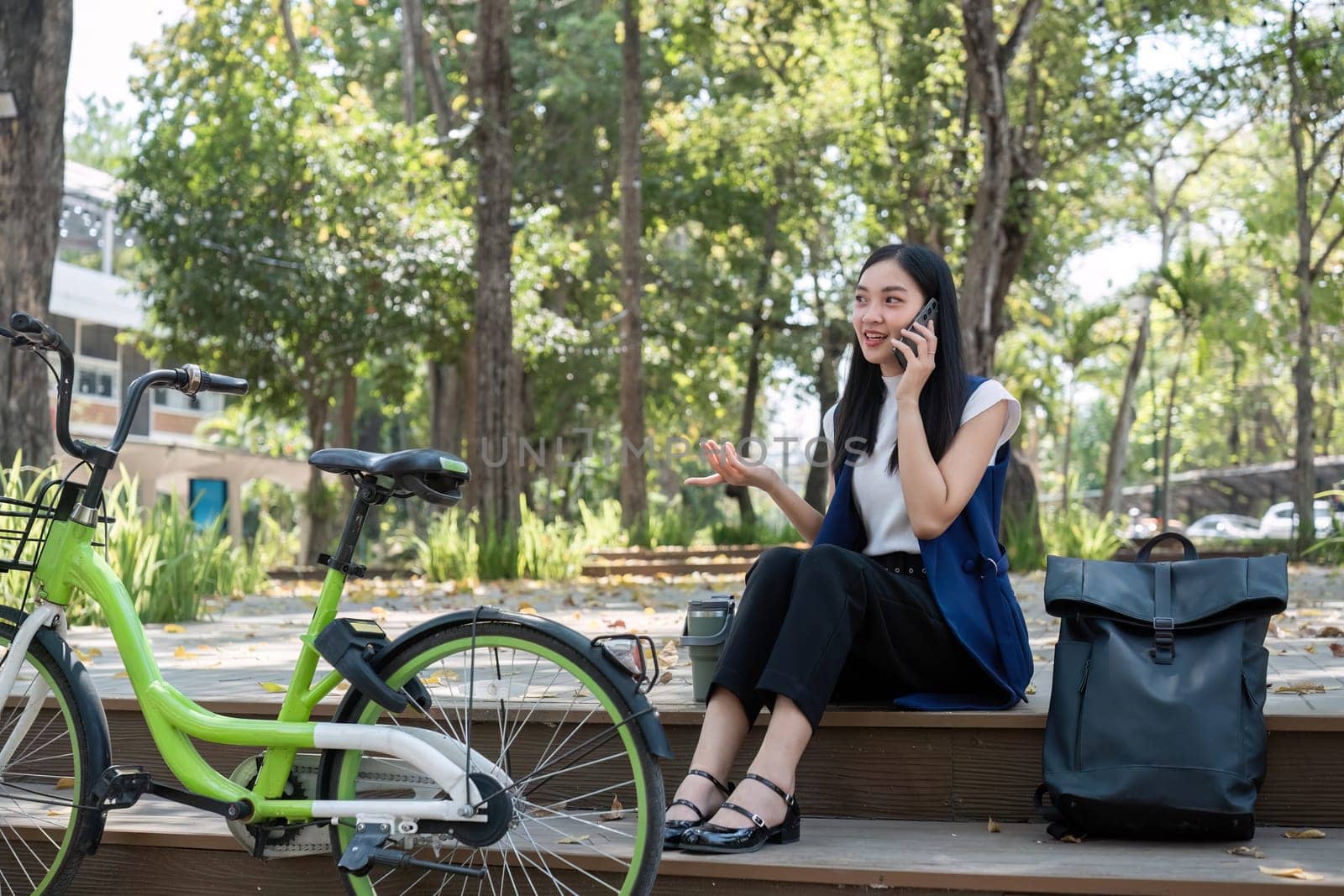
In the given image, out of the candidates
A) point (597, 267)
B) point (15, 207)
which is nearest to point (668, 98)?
point (597, 267)

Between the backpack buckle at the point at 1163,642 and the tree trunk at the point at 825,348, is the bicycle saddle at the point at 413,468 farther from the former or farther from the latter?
the tree trunk at the point at 825,348

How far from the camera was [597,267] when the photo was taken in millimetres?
25391

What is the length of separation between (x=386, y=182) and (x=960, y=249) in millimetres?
7881

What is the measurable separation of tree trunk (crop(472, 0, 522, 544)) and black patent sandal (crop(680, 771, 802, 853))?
361 inches

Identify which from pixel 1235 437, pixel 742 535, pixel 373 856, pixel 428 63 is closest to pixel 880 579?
pixel 373 856

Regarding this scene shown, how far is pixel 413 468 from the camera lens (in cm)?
271

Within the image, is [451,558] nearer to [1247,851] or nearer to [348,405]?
[1247,851]

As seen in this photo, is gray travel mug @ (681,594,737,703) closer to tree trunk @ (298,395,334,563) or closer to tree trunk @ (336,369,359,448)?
tree trunk @ (298,395,334,563)

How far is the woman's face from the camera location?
3367 mm

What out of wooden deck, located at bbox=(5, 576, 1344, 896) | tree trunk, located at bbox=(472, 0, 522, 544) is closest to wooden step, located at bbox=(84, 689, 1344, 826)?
wooden deck, located at bbox=(5, 576, 1344, 896)

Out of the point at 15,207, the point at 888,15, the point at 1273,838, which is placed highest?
the point at 888,15

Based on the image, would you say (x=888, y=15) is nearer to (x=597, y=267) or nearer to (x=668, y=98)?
(x=668, y=98)

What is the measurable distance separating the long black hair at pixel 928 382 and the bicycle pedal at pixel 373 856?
1.45 meters

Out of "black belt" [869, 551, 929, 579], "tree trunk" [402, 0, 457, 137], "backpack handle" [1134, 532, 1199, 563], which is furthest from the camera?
"tree trunk" [402, 0, 457, 137]
